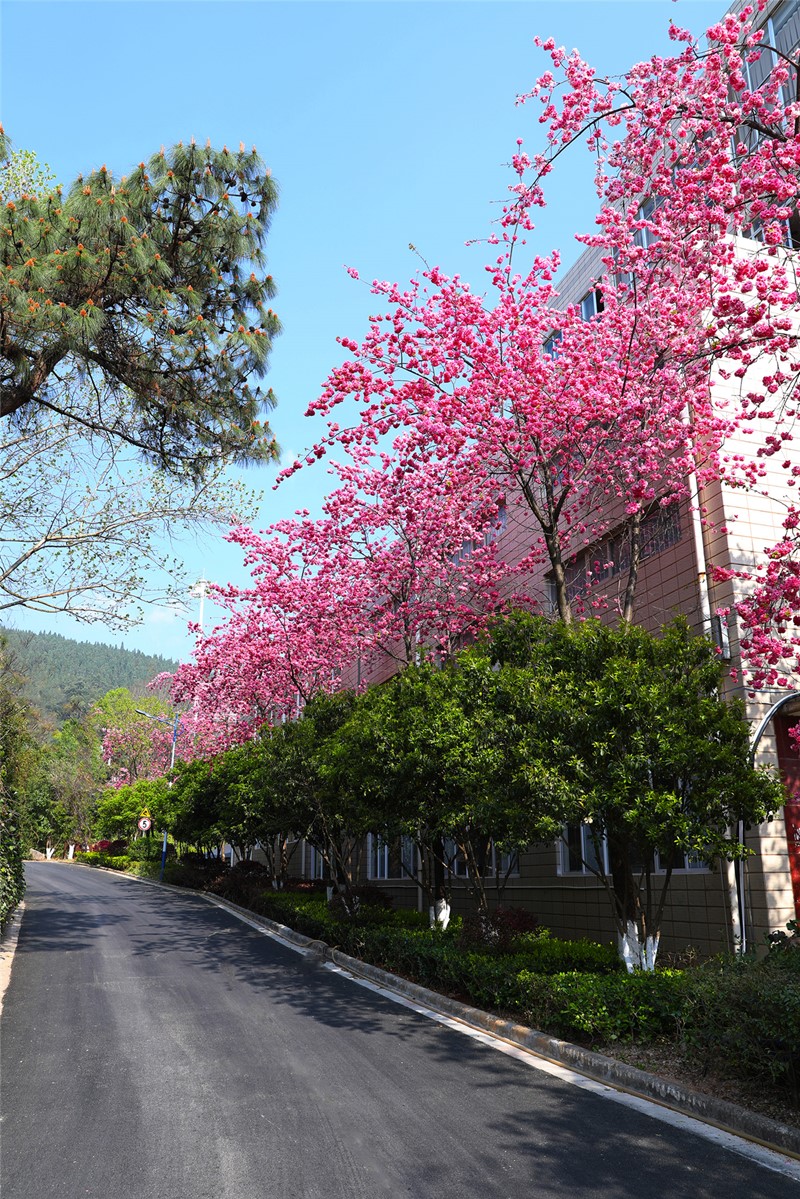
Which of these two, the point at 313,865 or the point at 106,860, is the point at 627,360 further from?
the point at 106,860

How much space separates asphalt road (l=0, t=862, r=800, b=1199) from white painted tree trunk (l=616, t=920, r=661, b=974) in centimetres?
228

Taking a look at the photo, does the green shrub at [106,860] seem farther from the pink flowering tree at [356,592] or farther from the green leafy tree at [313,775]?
the green leafy tree at [313,775]

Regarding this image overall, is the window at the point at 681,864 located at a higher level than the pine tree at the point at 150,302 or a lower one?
lower

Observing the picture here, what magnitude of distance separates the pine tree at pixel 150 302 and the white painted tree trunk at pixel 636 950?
8.71 metres

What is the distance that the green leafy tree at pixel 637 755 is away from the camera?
912cm

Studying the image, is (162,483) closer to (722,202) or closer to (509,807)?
(509,807)

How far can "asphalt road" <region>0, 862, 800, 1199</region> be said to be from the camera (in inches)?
212

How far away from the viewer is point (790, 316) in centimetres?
1441

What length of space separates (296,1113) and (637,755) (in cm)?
483

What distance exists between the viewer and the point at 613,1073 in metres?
7.55

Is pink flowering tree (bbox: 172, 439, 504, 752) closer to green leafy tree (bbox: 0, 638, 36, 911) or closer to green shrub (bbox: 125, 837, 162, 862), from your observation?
green leafy tree (bbox: 0, 638, 36, 911)

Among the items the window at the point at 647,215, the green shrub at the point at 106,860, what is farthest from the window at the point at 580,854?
the green shrub at the point at 106,860

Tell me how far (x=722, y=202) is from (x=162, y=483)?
9.06 m

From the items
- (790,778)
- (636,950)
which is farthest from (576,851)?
(636,950)
